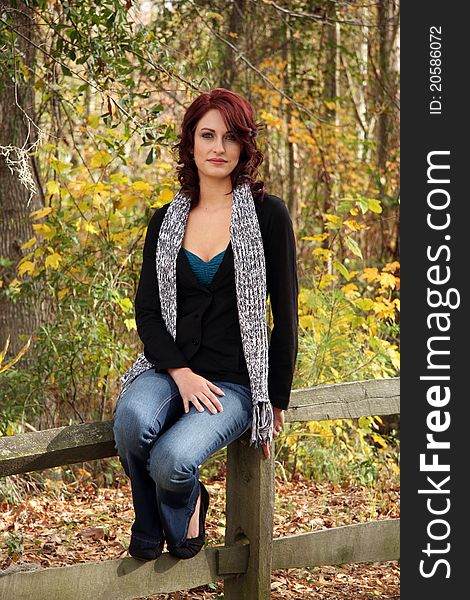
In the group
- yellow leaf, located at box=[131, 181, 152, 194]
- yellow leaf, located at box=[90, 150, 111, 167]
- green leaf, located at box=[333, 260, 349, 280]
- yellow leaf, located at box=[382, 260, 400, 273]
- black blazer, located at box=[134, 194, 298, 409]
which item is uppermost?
yellow leaf, located at box=[90, 150, 111, 167]

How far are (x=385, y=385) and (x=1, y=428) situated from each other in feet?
8.41

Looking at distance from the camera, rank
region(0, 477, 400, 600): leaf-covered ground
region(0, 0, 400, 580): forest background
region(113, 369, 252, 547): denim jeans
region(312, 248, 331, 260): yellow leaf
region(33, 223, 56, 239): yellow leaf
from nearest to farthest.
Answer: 1. region(113, 369, 252, 547): denim jeans
2. region(0, 477, 400, 600): leaf-covered ground
3. region(0, 0, 400, 580): forest background
4. region(33, 223, 56, 239): yellow leaf
5. region(312, 248, 331, 260): yellow leaf

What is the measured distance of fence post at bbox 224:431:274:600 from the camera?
3707 mm

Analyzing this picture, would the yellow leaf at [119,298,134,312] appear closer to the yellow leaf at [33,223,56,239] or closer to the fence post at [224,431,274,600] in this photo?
the yellow leaf at [33,223,56,239]

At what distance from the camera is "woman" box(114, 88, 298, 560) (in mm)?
3441

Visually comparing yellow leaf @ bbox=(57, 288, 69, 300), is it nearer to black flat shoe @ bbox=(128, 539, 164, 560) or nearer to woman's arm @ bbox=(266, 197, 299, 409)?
woman's arm @ bbox=(266, 197, 299, 409)

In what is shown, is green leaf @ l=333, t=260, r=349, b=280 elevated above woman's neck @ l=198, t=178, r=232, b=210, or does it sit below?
below

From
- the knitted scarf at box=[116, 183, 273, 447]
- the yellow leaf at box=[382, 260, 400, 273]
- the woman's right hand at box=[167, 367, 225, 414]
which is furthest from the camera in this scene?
the yellow leaf at box=[382, 260, 400, 273]

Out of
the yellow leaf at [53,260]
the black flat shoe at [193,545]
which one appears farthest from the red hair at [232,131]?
the yellow leaf at [53,260]

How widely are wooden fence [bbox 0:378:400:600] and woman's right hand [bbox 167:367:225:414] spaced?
12.3 inches

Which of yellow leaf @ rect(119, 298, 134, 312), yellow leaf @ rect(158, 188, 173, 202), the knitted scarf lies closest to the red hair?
the knitted scarf

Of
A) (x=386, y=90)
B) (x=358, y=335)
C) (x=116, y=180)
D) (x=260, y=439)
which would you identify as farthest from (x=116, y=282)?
(x=386, y=90)

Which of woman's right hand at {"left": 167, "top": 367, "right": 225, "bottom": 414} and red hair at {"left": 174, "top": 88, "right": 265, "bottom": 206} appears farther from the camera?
red hair at {"left": 174, "top": 88, "right": 265, "bottom": 206}

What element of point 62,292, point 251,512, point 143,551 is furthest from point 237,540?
point 62,292
